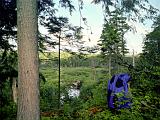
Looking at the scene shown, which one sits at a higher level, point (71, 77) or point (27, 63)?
point (27, 63)

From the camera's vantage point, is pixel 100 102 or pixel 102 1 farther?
pixel 100 102

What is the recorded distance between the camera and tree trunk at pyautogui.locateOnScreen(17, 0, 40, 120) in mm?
6379

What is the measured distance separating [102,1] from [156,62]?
227cm

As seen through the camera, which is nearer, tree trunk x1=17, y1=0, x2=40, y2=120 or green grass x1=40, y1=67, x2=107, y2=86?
tree trunk x1=17, y1=0, x2=40, y2=120

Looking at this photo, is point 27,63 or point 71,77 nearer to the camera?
point 27,63

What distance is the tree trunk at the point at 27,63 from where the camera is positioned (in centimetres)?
638

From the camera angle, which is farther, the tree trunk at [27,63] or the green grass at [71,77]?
the green grass at [71,77]

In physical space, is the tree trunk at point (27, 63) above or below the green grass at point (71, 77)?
above

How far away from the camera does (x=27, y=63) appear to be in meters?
6.41

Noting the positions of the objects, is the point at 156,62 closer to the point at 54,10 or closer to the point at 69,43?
the point at 54,10

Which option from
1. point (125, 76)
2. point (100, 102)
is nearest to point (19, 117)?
point (125, 76)

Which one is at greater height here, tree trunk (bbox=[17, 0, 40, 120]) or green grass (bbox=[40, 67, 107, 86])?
tree trunk (bbox=[17, 0, 40, 120])

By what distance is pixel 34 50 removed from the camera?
6531 mm

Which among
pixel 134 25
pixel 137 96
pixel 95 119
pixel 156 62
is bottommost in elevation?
pixel 95 119
